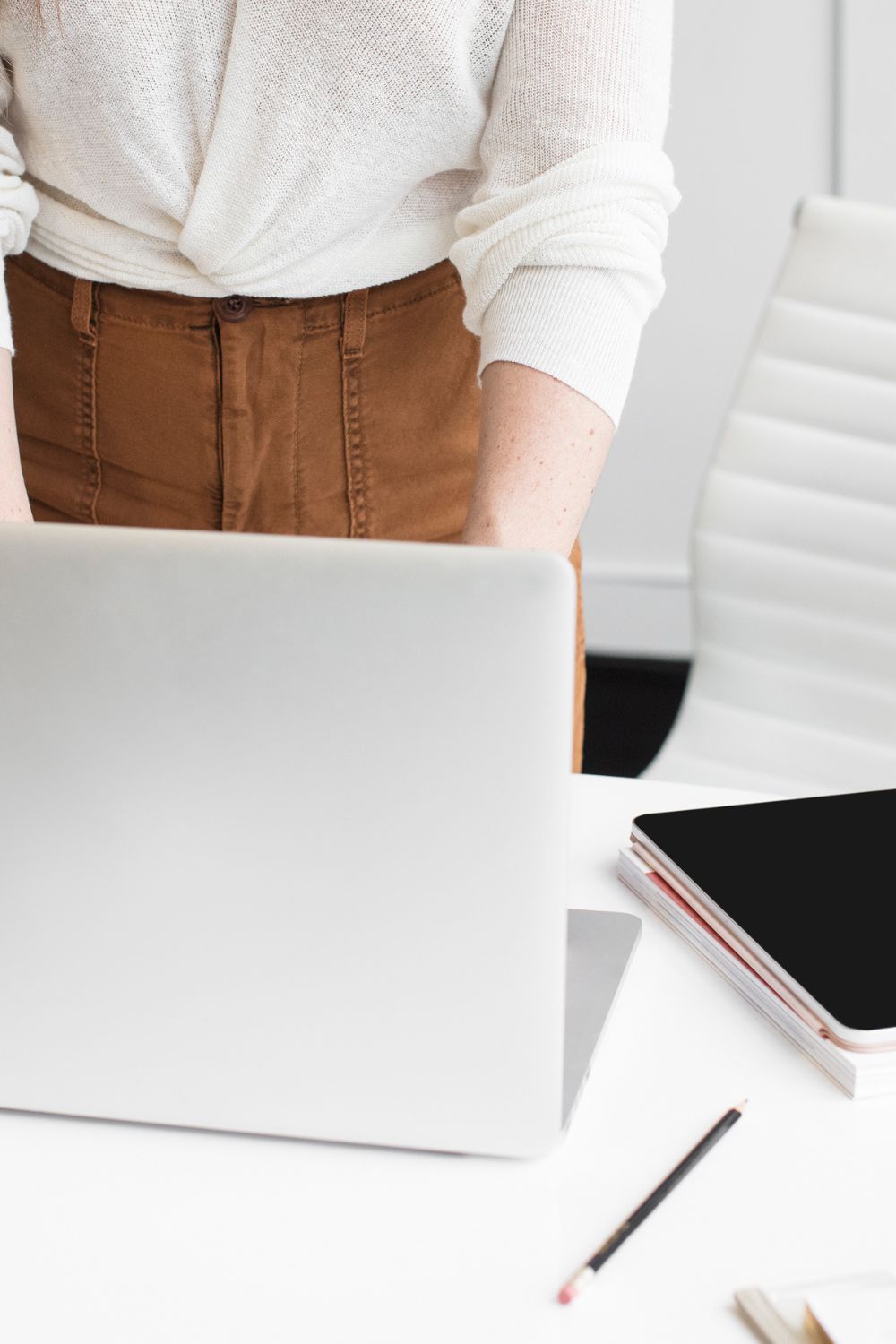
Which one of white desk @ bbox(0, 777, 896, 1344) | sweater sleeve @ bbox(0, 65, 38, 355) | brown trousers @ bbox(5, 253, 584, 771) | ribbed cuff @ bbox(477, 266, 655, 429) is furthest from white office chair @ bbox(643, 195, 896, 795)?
white desk @ bbox(0, 777, 896, 1344)

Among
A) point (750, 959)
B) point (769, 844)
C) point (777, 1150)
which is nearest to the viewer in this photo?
point (777, 1150)

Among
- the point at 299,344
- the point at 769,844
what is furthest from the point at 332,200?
the point at 769,844

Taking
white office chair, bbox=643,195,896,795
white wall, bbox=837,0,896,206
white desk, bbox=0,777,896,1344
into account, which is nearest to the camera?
white desk, bbox=0,777,896,1344

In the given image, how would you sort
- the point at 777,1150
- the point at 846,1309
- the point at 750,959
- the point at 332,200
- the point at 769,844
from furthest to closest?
the point at 332,200
the point at 769,844
the point at 750,959
the point at 777,1150
the point at 846,1309

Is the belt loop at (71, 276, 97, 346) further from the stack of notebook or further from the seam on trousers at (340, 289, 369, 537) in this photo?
the stack of notebook

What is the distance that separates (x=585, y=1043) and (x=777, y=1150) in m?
0.10

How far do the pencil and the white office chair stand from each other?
91 cm

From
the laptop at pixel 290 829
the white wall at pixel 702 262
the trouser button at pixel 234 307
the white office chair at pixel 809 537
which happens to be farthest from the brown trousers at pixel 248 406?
the white wall at pixel 702 262

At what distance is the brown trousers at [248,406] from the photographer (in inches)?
40.0

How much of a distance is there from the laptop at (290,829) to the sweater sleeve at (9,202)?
1.59 feet

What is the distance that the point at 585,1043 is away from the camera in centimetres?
61

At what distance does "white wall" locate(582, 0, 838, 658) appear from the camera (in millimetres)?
2631

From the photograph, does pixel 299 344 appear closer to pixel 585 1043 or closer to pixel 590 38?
pixel 590 38

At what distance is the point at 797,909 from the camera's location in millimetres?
684
